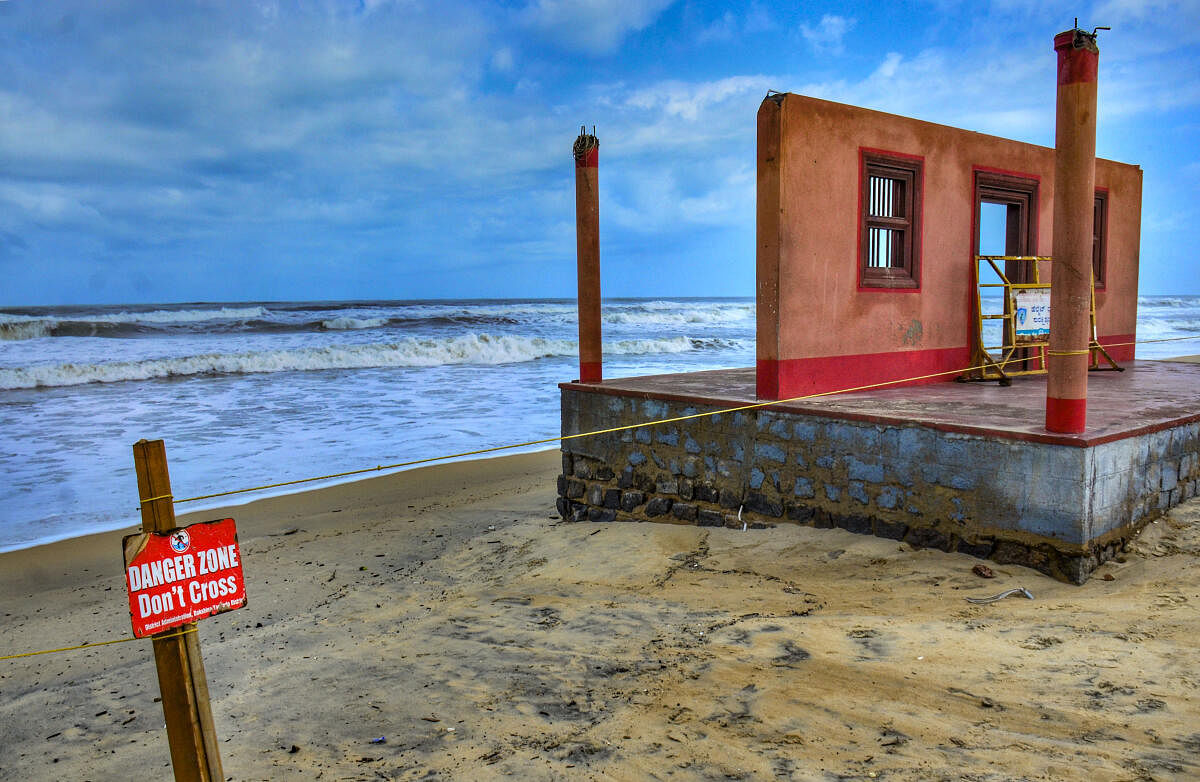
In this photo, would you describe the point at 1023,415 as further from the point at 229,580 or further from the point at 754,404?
the point at 229,580

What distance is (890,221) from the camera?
7.86m

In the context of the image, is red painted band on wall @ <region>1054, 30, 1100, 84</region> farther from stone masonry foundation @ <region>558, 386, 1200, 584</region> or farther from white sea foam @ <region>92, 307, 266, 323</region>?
white sea foam @ <region>92, 307, 266, 323</region>

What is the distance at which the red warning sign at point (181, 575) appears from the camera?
8.56 ft

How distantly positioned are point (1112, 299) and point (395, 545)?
10082mm

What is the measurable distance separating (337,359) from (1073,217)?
23.2 m

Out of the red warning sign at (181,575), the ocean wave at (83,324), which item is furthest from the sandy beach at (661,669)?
the ocean wave at (83,324)

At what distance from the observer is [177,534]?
2.70 m

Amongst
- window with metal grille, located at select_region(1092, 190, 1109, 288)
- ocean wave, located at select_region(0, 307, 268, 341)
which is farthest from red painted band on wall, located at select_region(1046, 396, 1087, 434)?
ocean wave, located at select_region(0, 307, 268, 341)

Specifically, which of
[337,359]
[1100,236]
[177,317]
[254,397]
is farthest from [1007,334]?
[177,317]

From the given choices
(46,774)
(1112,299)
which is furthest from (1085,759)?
(1112,299)

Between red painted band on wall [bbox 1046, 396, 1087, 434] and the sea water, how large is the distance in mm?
8152

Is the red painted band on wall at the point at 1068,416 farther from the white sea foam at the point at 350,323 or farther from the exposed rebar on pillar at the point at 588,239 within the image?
the white sea foam at the point at 350,323

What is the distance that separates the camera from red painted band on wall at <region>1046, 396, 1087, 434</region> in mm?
4992

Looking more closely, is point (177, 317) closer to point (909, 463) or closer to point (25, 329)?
point (25, 329)
